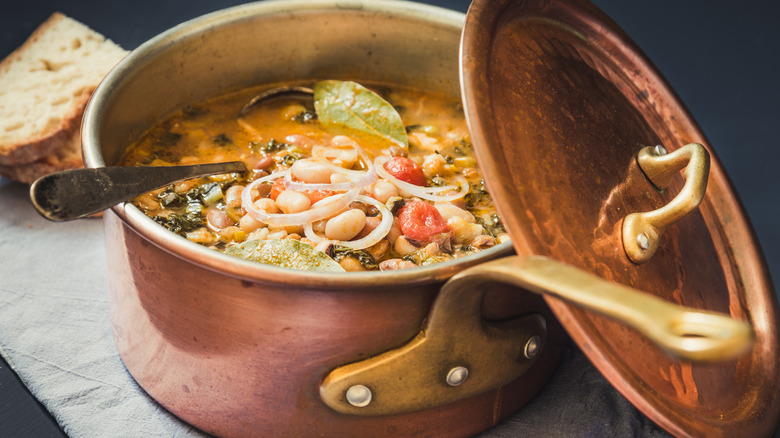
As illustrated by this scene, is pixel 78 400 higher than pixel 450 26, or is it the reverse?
pixel 450 26

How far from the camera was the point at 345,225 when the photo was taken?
2.05m

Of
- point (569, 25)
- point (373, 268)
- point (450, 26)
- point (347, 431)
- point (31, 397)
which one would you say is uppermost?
point (569, 25)

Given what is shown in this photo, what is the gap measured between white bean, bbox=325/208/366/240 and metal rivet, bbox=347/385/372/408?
529mm

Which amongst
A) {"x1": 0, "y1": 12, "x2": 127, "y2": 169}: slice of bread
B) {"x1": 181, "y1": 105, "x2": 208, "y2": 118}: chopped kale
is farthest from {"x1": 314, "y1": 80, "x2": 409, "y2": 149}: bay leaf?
{"x1": 0, "y1": 12, "x2": 127, "y2": 169}: slice of bread

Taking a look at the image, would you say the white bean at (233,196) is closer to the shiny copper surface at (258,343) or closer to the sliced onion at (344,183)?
the sliced onion at (344,183)

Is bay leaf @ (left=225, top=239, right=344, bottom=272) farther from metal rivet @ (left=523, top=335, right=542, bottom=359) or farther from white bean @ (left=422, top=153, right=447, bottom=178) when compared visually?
white bean @ (left=422, top=153, right=447, bottom=178)

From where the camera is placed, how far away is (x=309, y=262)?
1.89 metres

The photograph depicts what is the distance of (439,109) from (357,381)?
1.56 m

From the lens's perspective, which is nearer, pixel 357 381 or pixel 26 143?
pixel 357 381

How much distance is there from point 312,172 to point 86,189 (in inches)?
29.8

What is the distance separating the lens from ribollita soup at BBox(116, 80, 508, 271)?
2084 mm

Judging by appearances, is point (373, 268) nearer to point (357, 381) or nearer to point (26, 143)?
point (357, 381)

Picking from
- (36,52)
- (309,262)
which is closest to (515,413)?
(309,262)

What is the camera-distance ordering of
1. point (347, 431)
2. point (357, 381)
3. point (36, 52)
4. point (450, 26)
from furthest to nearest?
point (36, 52) → point (450, 26) → point (347, 431) → point (357, 381)
